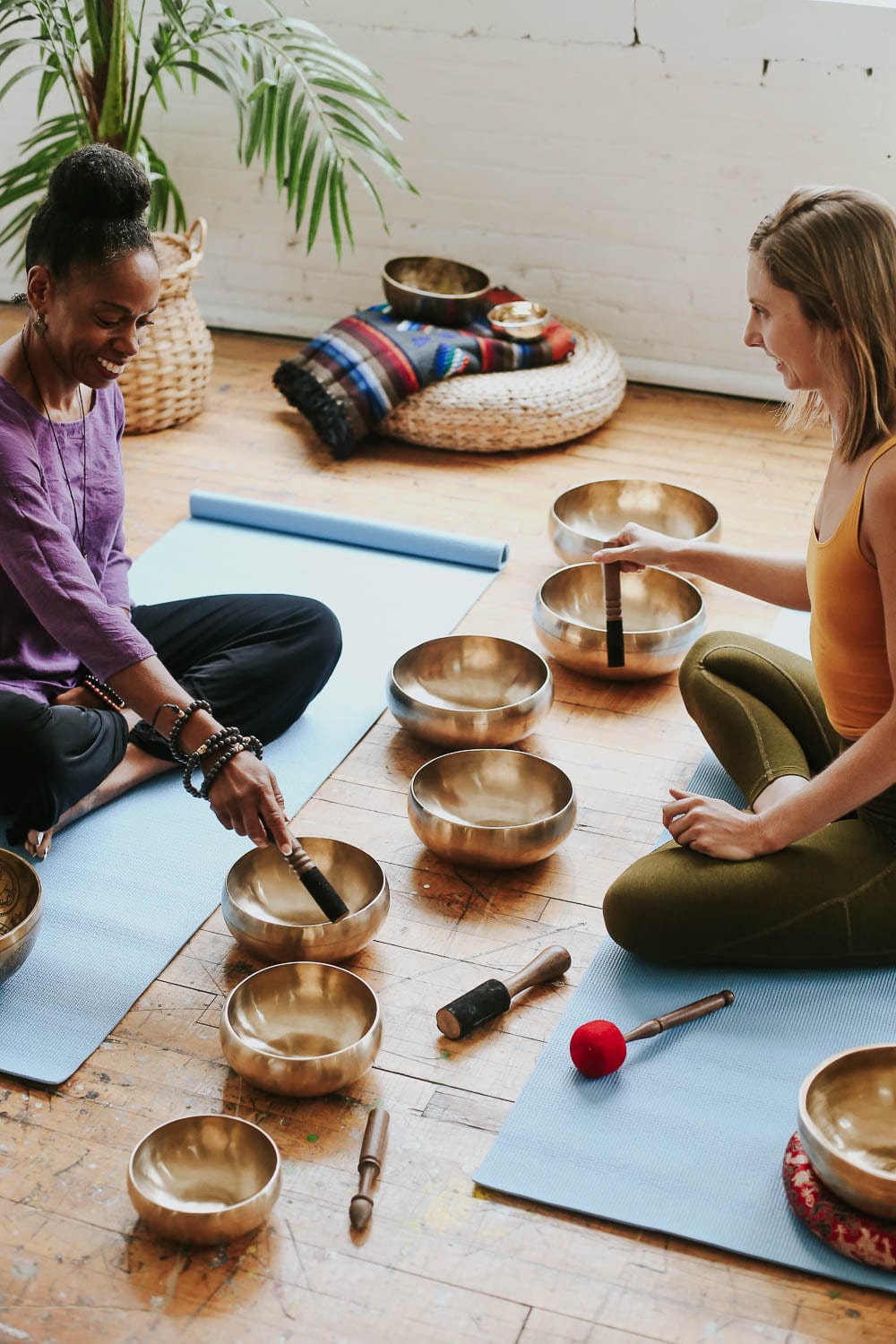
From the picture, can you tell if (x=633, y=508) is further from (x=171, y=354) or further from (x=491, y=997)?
(x=491, y=997)

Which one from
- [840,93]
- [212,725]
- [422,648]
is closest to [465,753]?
[422,648]

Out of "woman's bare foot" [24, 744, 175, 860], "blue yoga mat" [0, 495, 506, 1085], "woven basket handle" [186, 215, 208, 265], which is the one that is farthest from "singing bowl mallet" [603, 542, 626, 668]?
"woven basket handle" [186, 215, 208, 265]

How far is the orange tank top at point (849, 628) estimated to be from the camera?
1.85 m

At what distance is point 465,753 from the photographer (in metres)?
2.38

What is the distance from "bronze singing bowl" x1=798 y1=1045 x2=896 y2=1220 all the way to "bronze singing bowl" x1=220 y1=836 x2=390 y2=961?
0.63 m

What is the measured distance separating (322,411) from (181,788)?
1.57 m

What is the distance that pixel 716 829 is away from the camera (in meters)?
1.98

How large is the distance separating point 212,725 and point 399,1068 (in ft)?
1.63

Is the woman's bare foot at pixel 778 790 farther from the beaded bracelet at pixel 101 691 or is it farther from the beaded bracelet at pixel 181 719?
the beaded bracelet at pixel 101 691

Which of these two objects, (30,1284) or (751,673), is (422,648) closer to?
(751,673)

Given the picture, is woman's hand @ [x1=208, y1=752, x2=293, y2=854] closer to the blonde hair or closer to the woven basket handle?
the blonde hair

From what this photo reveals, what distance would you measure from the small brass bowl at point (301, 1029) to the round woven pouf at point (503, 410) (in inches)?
82.1

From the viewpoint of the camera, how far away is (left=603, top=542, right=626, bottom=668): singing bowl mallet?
247 centimetres

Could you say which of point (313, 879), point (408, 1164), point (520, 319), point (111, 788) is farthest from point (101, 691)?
point (520, 319)
